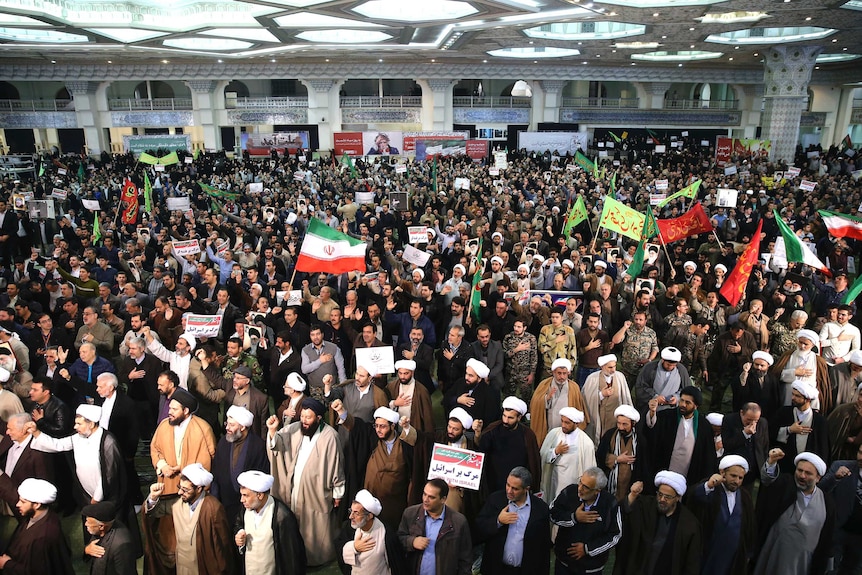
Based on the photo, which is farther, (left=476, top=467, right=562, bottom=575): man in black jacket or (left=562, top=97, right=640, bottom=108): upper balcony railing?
(left=562, top=97, right=640, bottom=108): upper balcony railing

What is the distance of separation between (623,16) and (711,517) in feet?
62.2

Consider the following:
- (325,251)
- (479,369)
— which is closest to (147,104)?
(325,251)

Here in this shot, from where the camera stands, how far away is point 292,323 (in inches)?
274

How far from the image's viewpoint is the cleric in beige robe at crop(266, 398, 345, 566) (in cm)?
454

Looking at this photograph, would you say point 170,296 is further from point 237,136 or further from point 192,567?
point 237,136

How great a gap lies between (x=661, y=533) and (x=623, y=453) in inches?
32.7

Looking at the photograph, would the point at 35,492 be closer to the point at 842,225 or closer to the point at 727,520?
the point at 727,520

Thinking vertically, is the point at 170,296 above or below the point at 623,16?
below

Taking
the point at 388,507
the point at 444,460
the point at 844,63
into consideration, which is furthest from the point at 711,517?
the point at 844,63

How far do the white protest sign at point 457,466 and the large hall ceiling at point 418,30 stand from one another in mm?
15805

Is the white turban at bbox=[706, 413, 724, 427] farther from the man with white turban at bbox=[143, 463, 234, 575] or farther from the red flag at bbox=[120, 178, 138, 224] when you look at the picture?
the red flag at bbox=[120, 178, 138, 224]

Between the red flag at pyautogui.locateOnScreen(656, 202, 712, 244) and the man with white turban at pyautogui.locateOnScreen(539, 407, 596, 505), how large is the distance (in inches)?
240

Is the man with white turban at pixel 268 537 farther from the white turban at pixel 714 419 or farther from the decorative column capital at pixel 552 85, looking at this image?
the decorative column capital at pixel 552 85

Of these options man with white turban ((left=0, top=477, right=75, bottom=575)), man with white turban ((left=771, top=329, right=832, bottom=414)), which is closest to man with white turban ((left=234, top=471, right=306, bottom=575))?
man with white turban ((left=0, top=477, right=75, bottom=575))
